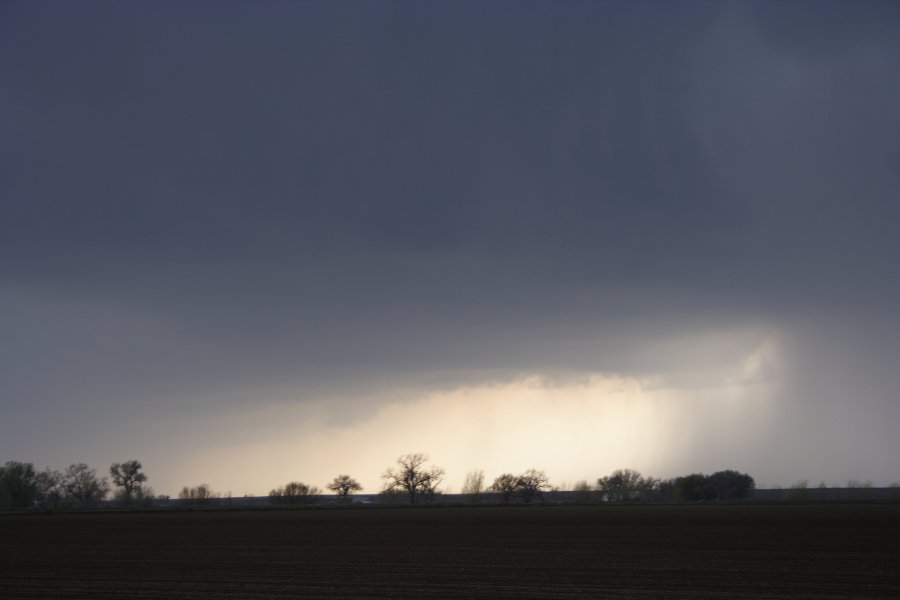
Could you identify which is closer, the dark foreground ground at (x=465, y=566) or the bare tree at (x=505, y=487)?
the dark foreground ground at (x=465, y=566)

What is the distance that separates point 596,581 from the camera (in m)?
23.0

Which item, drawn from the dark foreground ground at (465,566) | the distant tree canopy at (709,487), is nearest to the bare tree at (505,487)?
the distant tree canopy at (709,487)

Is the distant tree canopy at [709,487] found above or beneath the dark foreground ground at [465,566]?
beneath

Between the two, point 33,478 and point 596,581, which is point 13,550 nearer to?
point 596,581

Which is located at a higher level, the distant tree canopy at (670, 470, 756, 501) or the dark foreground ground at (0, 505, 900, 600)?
the dark foreground ground at (0, 505, 900, 600)

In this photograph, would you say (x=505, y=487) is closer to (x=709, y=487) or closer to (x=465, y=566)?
(x=709, y=487)

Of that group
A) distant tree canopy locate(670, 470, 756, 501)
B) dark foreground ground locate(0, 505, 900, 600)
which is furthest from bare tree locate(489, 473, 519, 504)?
dark foreground ground locate(0, 505, 900, 600)

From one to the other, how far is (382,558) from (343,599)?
40.2 feet

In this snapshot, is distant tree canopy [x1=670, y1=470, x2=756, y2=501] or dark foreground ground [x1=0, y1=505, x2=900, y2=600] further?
distant tree canopy [x1=670, y1=470, x2=756, y2=501]

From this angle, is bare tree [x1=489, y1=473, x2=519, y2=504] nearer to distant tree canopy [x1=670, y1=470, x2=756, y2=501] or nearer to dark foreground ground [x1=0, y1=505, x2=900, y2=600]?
distant tree canopy [x1=670, y1=470, x2=756, y2=501]

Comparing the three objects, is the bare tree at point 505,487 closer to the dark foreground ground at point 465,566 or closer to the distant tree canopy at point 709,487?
the distant tree canopy at point 709,487

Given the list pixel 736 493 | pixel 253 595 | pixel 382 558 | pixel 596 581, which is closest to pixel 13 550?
pixel 382 558

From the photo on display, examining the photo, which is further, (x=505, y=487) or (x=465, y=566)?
(x=505, y=487)

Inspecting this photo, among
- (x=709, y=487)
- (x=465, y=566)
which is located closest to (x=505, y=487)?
(x=709, y=487)
